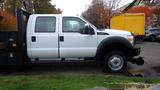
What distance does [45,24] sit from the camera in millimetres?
13570

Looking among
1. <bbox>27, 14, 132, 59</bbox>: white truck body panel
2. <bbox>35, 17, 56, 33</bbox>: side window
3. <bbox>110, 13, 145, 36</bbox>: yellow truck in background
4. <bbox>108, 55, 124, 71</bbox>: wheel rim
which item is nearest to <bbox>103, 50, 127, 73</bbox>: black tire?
<bbox>108, 55, 124, 71</bbox>: wheel rim

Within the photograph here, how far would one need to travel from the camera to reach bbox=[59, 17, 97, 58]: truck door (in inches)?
529

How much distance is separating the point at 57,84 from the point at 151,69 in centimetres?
504

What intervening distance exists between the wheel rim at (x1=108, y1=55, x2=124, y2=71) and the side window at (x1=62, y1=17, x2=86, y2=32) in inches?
59.8

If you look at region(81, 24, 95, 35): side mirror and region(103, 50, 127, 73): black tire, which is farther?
region(103, 50, 127, 73): black tire

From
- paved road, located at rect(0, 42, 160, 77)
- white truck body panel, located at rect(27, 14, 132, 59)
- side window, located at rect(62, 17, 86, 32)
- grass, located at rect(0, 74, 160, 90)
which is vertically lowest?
paved road, located at rect(0, 42, 160, 77)

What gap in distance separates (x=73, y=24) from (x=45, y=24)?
3.19 ft

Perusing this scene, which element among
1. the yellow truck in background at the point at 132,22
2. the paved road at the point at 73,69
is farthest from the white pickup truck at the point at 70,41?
the yellow truck in background at the point at 132,22

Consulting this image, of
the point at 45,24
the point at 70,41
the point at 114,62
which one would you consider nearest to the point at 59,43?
the point at 70,41

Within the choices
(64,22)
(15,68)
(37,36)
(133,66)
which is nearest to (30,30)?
(37,36)

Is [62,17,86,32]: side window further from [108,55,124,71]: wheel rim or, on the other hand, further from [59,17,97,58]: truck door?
[108,55,124,71]: wheel rim

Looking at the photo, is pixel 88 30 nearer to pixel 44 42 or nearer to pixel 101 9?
pixel 44 42

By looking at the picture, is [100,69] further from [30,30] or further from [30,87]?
[30,87]

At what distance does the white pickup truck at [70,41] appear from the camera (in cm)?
1337
